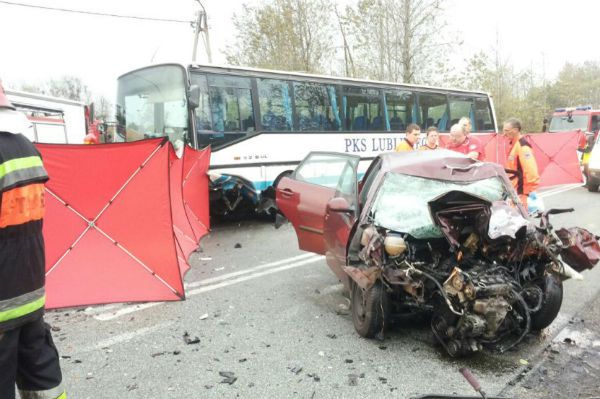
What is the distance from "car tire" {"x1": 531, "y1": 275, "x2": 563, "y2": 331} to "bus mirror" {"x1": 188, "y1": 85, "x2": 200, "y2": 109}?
6.08 metres

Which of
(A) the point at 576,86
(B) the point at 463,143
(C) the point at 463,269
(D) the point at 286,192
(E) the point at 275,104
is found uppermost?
(A) the point at 576,86

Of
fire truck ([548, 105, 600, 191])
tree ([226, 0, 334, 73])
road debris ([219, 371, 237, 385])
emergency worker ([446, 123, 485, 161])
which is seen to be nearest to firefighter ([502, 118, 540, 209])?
emergency worker ([446, 123, 485, 161])

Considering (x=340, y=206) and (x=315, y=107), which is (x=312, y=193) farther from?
(x=315, y=107)

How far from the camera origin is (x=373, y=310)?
3613 mm

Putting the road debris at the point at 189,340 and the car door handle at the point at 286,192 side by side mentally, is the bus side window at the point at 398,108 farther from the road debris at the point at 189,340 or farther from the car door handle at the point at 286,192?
the road debris at the point at 189,340

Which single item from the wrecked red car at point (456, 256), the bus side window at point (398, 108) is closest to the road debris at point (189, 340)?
the wrecked red car at point (456, 256)

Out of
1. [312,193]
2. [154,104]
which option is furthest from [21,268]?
[154,104]

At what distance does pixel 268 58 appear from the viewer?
81.0 ft

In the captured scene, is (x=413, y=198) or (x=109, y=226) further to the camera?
(x=109, y=226)

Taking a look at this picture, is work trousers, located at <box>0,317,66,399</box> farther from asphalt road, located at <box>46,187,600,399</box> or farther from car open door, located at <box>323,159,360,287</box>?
car open door, located at <box>323,159,360,287</box>

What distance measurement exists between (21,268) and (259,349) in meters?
2.08

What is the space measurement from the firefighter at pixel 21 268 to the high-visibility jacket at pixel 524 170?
5.07m

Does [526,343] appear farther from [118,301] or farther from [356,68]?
[356,68]

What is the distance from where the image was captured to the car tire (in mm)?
3500
